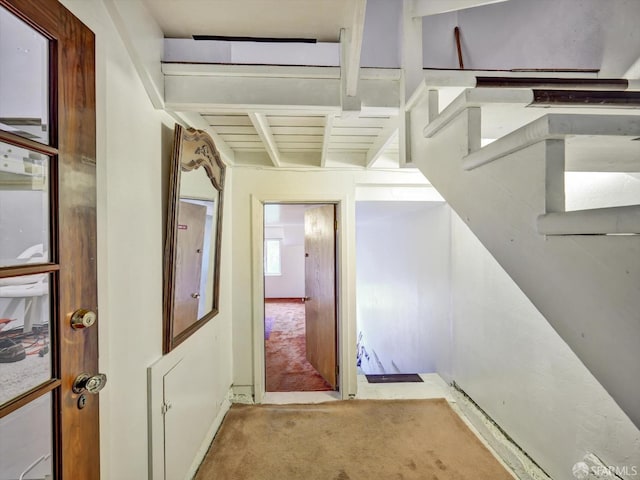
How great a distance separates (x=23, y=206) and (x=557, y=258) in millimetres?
1189

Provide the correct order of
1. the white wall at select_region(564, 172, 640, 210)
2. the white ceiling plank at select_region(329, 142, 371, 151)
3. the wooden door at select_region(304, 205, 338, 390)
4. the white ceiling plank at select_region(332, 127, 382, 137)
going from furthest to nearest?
the wooden door at select_region(304, 205, 338, 390) → the white ceiling plank at select_region(329, 142, 371, 151) → the white ceiling plank at select_region(332, 127, 382, 137) → the white wall at select_region(564, 172, 640, 210)

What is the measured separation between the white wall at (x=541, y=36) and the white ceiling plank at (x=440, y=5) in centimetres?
49

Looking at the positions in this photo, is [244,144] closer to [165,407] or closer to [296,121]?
[296,121]

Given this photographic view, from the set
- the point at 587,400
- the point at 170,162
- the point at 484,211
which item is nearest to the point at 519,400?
the point at 587,400

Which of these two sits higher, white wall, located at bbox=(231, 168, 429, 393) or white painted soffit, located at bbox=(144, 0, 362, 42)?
white painted soffit, located at bbox=(144, 0, 362, 42)

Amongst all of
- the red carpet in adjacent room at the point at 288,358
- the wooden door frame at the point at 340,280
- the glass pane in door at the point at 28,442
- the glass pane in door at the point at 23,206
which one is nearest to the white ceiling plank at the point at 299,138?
the wooden door frame at the point at 340,280

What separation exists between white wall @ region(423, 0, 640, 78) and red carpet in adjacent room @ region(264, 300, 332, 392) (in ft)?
9.20

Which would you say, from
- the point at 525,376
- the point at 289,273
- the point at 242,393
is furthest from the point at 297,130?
the point at 289,273

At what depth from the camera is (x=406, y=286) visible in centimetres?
336

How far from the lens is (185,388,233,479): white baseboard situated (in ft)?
5.25

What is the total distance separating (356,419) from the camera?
2.09 meters

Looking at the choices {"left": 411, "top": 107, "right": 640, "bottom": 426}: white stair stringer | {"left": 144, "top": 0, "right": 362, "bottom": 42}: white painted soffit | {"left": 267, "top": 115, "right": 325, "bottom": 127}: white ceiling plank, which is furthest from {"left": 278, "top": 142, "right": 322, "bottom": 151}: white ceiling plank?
{"left": 411, "top": 107, "right": 640, "bottom": 426}: white stair stringer

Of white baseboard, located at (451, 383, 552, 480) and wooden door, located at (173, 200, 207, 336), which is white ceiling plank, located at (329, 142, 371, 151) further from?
white baseboard, located at (451, 383, 552, 480)

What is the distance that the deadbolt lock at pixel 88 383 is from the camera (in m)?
0.77
